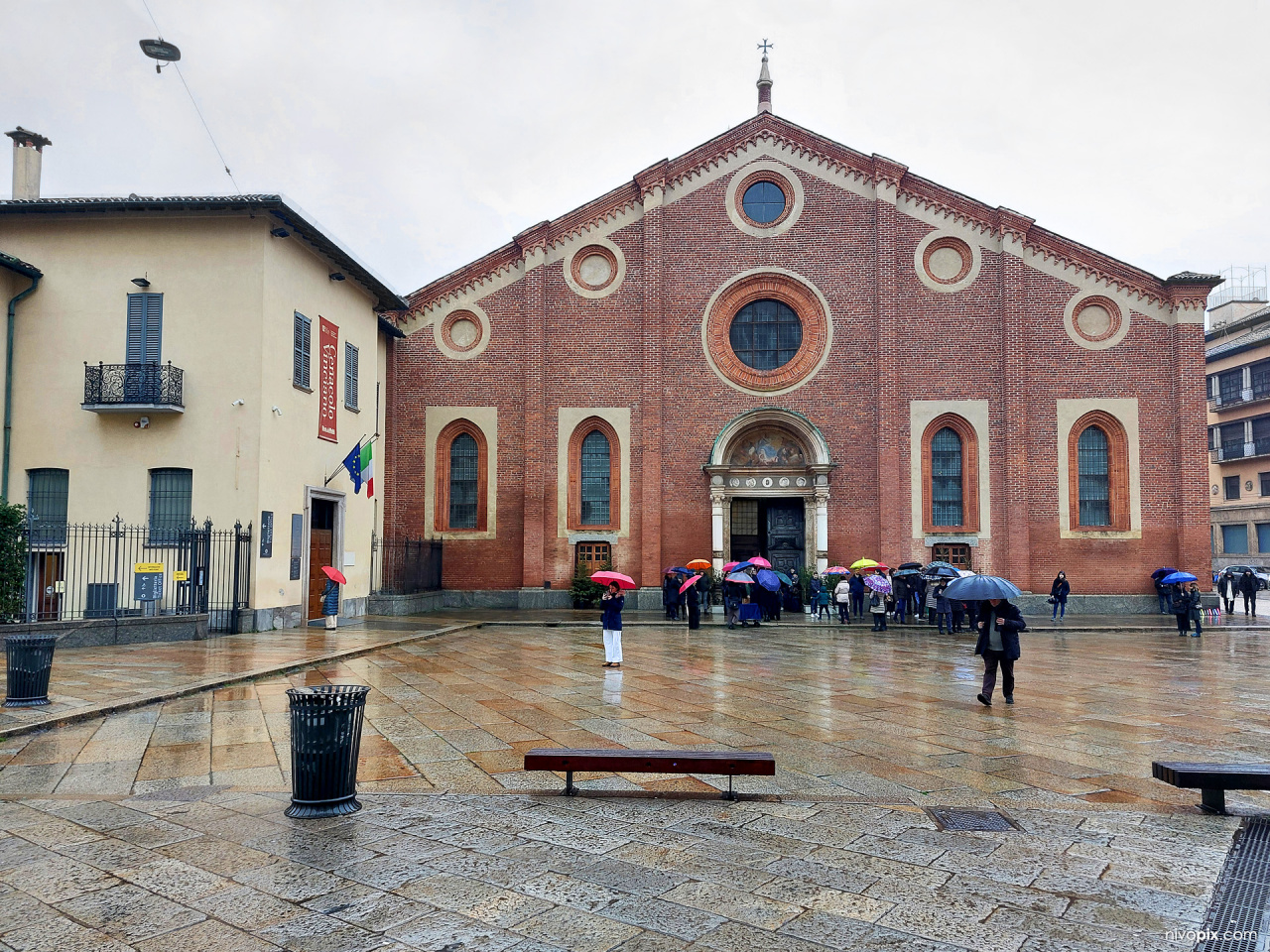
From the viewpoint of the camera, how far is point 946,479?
27484 millimetres

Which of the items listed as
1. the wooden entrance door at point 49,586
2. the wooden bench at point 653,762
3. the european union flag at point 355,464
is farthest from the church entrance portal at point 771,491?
the wooden bench at point 653,762

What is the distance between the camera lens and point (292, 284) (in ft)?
66.5

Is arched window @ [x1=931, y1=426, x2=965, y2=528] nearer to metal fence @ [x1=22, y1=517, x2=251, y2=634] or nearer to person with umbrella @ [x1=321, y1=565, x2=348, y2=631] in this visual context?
person with umbrella @ [x1=321, y1=565, x2=348, y2=631]

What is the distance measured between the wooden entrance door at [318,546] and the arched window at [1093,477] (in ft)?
71.0

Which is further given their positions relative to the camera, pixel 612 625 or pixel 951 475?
pixel 951 475

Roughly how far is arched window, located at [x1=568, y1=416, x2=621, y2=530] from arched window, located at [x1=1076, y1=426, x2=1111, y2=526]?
14075mm

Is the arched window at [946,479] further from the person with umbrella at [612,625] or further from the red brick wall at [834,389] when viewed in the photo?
the person with umbrella at [612,625]

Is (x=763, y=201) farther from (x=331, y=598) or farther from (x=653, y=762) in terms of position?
(x=653, y=762)

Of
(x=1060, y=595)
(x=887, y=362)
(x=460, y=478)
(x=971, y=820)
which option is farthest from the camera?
(x=460, y=478)

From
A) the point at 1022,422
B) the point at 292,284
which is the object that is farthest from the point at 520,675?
the point at 1022,422

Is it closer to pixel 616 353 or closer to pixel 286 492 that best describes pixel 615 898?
pixel 286 492

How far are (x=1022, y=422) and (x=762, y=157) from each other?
1131 cm

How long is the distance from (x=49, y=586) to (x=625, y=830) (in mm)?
17157

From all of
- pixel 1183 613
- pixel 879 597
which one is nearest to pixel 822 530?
pixel 879 597
